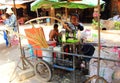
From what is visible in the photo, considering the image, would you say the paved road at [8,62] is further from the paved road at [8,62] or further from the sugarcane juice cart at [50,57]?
the sugarcane juice cart at [50,57]

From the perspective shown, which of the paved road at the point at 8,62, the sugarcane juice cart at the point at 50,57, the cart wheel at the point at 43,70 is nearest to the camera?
the sugarcane juice cart at the point at 50,57

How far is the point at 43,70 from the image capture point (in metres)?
5.73

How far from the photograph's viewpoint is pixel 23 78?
5836 mm

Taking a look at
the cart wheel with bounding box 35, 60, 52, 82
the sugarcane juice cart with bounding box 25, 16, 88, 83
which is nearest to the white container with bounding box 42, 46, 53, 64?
the sugarcane juice cart with bounding box 25, 16, 88, 83

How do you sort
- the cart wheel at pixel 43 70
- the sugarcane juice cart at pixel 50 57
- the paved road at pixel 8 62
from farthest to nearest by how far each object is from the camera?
the paved road at pixel 8 62 → the cart wheel at pixel 43 70 → the sugarcane juice cart at pixel 50 57

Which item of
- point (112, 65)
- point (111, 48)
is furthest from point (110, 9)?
point (112, 65)

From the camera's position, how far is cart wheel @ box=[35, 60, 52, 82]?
5402 mm

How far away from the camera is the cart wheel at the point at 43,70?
5402mm

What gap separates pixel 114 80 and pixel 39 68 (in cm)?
218

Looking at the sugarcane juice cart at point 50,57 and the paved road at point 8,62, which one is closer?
the sugarcane juice cart at point 50,57

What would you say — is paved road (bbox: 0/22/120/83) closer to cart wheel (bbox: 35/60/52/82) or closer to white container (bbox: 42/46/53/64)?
cart wheel (bbox: 35/60/52/82)

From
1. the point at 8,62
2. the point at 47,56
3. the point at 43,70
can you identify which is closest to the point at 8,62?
the point at 8,62

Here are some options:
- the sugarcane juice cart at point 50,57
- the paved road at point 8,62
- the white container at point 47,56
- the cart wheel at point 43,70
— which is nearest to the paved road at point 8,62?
the paved road at point 8,62

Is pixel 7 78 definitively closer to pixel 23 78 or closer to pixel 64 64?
pixel 23 78
